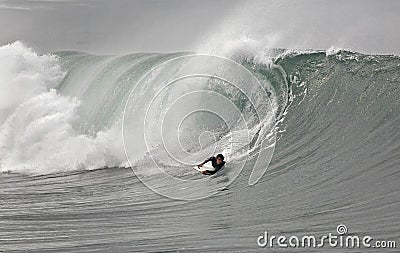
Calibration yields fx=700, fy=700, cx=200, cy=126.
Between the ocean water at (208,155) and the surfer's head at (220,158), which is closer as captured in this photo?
the ocean water at (208,155)

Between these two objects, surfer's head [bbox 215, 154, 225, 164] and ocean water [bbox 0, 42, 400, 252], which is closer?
ocean water [bbox 0, 42, 400, 252]

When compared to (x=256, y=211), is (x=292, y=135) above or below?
above

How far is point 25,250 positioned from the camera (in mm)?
8828

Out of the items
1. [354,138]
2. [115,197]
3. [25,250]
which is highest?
[354,138]

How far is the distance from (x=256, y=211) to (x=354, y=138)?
4.38 m

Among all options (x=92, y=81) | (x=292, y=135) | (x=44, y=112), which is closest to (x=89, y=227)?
(x=292, y=135)

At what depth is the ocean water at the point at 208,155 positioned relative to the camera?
9.37 meters

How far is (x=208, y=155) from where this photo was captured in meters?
13.5

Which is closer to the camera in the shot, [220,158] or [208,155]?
[220,158]

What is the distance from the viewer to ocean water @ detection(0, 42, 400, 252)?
30.7 feet

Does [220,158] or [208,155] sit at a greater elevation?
[208,155]

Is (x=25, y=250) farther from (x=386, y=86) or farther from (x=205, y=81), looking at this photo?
(x=386, y=86)

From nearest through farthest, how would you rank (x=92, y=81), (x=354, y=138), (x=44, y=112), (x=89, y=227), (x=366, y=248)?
1. (x=366, y=248)
2. (x=89, y=227)
3. (x=354, y=138)
4. (x=44, y=112)
5. (x=92, y=81)

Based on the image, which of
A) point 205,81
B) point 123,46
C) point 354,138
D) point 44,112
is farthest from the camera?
point 123,46
